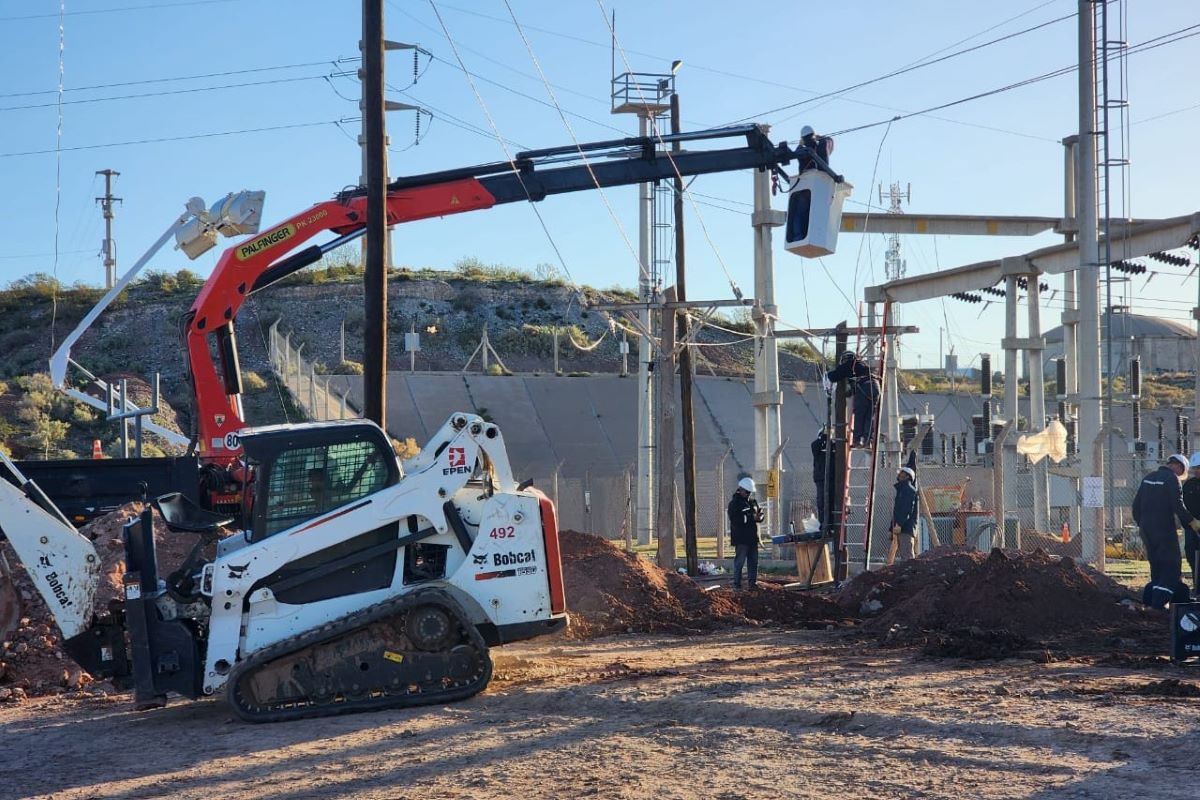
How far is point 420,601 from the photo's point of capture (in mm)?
10617

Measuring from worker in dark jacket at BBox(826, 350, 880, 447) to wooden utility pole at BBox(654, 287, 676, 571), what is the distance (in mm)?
3190

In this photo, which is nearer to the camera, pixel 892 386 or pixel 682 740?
pixel 682 740

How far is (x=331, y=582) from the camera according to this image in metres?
10.8

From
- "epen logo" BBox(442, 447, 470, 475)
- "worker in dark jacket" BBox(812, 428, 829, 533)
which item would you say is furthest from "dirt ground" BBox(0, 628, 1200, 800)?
"worker in dark jacket" BBox(812, 428, 829, 533)

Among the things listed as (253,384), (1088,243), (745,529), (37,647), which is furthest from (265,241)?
(253,384)

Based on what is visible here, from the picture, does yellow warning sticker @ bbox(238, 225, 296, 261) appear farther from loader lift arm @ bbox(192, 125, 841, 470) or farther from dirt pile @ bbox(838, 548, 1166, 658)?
dirt pile @ bbox(838, 548, 1166, 658)

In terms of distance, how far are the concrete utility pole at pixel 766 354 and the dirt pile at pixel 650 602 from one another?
8047 mm

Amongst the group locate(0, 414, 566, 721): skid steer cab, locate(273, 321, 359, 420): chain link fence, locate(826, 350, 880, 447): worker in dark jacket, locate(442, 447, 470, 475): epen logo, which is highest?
locate(273, 321, 359, 420): chain link fence

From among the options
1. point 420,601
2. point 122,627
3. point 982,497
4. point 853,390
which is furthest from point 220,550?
point 982,497

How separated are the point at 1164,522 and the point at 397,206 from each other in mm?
10767

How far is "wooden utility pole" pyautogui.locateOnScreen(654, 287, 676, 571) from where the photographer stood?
21969 millimetres

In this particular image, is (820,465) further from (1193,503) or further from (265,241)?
(265,241)

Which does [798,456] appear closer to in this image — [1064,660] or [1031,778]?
[1064,660]

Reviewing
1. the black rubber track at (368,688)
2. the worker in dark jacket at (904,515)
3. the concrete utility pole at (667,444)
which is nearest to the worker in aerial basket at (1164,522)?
the worker in dark jacket at (904,515)
